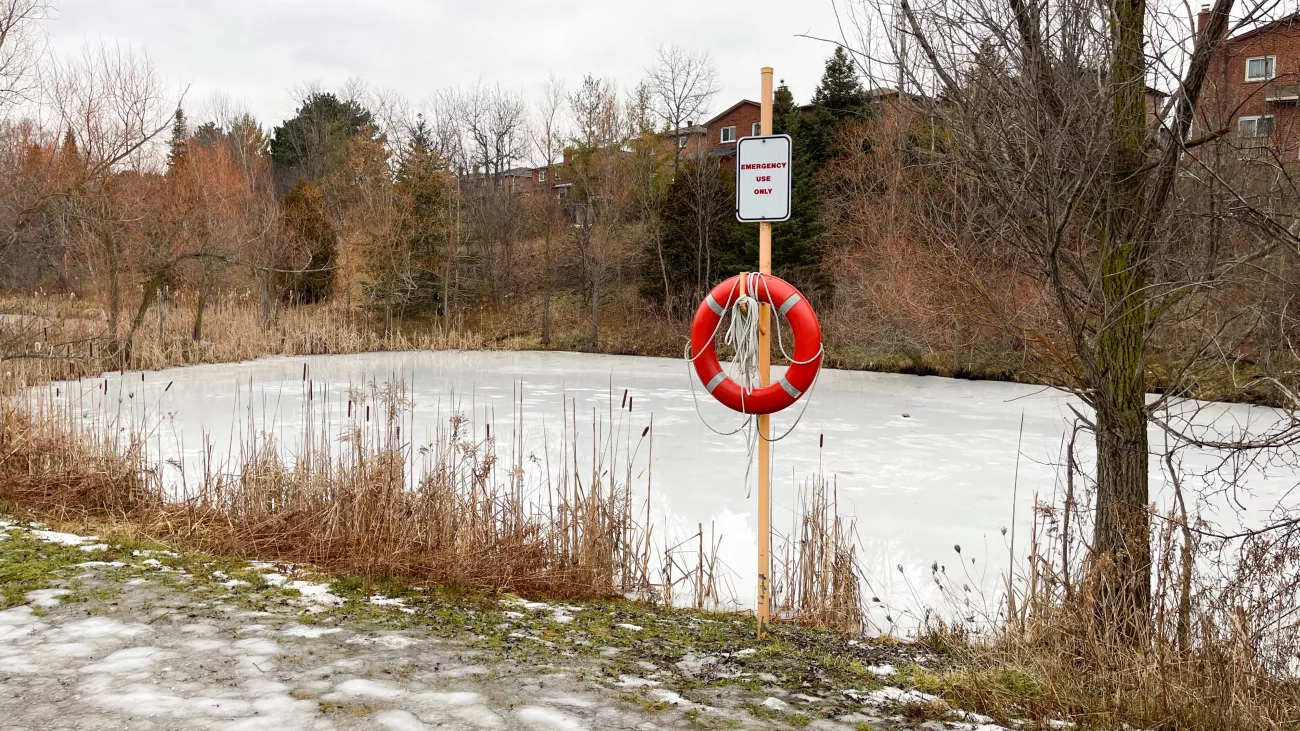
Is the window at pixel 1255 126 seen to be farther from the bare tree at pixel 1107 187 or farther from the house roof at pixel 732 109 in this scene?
the house roof at pixel 732 109

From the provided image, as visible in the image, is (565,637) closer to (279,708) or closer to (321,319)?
(279,708)

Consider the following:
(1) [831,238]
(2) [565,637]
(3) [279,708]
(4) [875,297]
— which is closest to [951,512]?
(2) [565,637]

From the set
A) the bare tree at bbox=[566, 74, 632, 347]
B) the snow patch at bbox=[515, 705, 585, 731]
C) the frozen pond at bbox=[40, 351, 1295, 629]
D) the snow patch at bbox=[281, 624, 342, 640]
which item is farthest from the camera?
the bare tree at bbox=[566, 74, 632, 347]

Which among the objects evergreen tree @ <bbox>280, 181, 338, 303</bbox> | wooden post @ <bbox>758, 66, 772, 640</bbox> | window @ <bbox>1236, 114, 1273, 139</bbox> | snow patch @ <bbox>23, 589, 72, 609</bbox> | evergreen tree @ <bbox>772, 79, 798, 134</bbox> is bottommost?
snow patch @ <bbox>23, 589, 72, 609</bbox>

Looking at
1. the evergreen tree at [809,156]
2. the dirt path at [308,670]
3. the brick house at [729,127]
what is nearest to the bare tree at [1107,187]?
the dirt path at [308,670]

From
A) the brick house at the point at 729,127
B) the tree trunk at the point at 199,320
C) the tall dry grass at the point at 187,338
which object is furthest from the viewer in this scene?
the brick house at the point at 729,127

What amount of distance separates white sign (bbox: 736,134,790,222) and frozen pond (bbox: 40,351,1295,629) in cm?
131

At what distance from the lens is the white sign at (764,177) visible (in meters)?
2.58

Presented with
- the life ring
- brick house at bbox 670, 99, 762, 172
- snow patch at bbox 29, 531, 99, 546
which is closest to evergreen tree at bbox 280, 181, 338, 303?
brick house at bbox 670, 99, 762, 172

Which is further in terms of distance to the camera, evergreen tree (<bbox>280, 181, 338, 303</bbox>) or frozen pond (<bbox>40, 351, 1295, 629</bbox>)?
evergreen tree (<bbox>280, 181, 338, 303</bbox>)

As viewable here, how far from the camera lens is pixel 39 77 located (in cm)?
703

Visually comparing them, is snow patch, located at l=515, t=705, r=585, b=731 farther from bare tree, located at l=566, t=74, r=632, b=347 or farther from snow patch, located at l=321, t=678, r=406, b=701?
bare tree, located at l=566, t=74, r=632, b=347

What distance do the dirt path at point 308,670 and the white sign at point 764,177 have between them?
1.23m

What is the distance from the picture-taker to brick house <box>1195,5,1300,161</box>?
7.56ft
